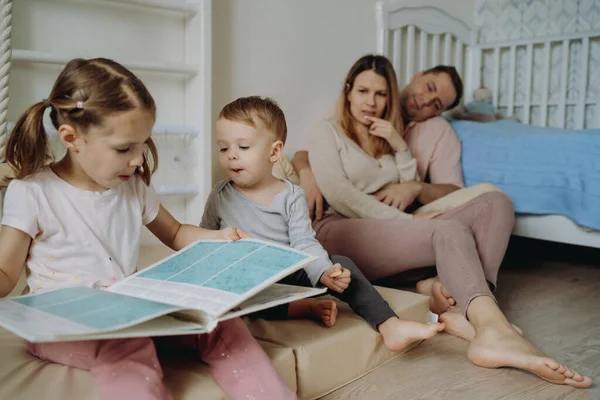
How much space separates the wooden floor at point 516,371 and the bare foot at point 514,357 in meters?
0.02

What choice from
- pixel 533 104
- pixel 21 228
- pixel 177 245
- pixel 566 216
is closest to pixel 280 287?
pixel 177 245

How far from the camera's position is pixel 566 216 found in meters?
1.76

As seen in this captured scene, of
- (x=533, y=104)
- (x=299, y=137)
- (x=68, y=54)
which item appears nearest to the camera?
(x=68, y=54)

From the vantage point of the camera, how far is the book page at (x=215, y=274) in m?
0.78

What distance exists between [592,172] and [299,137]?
0.91 m

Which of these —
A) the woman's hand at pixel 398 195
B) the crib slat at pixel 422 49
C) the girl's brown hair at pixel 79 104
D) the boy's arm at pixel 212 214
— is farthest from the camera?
the crib slat at pixel 422 49

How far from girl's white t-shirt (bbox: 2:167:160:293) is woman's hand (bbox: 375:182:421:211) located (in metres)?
0.92

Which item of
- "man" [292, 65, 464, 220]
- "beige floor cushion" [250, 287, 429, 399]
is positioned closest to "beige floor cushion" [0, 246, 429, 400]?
"beige floor cushion" [250, 287, 429, 399]

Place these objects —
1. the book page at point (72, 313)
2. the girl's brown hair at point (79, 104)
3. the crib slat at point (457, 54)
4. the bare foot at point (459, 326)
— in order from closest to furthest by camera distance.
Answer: the book page at point (72, 313) < the girl's brown hair at point (79, 104) < the bare foot at point (459, 326) < the crib slat at point (457, 54)

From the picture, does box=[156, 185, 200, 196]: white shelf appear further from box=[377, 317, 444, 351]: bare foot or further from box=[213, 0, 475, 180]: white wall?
box=[377, 317, 444, 351]: bare foot

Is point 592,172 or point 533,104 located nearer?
point 592,172

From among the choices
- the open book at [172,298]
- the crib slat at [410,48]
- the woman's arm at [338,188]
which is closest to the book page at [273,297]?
the open book at [172,298]

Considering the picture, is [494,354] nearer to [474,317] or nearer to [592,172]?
[474,317]

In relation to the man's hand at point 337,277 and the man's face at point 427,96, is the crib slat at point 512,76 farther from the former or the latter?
the man's hand at point 337,277
